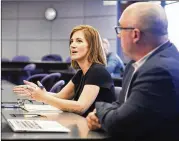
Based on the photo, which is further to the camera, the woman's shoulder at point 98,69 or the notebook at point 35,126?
the woman's shoulder at point 98,69

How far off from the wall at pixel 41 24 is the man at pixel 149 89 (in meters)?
8.04

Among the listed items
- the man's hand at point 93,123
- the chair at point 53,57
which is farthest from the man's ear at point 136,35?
the chair at point 53,57

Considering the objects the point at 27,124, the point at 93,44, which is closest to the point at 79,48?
the point at 93,44

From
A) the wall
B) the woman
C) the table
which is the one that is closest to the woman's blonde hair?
the woman

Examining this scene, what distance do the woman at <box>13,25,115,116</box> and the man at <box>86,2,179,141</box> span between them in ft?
2.04

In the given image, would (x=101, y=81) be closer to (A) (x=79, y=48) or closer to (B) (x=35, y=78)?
(A) (x=79, y=48)

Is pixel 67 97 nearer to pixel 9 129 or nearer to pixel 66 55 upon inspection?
pixel 9 129

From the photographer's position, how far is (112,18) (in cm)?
946

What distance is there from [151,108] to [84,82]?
116cm

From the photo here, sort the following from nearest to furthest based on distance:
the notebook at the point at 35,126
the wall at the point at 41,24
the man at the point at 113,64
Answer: the notebook at the point at 35,126 → the man at the point at 113,64 → the wall at the point at 41,24

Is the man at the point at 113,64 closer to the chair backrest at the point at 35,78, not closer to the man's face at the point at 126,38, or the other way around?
the chair backrest at the point at 35,78

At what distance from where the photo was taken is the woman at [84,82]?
218 centimetres

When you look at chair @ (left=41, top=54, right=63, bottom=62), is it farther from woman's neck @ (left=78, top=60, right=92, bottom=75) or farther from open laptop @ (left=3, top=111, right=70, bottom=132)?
open laptop @ (left=3, top=111, right=70, bottom=132)

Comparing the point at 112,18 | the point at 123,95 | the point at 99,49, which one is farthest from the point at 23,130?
the point at 112,18
